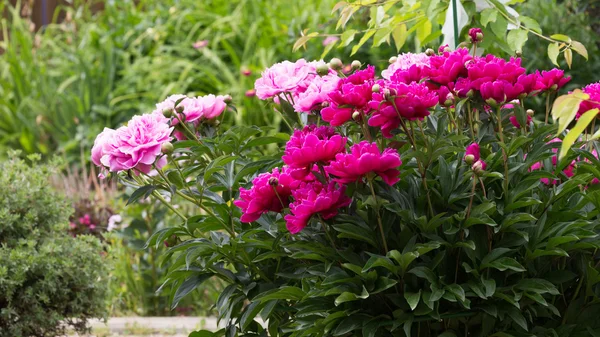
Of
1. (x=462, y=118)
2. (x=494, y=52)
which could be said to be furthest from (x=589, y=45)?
(x=462, y=118)

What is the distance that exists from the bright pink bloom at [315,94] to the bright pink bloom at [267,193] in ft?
0.66

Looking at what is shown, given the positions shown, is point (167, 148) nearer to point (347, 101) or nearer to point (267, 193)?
point (267, 193)

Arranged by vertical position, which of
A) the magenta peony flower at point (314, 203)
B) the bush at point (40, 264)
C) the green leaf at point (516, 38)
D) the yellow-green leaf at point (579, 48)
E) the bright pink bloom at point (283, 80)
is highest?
the bright pink bloom at point (283, 80)

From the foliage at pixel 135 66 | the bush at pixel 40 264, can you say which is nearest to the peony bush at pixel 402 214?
the bush at pixel 40 264

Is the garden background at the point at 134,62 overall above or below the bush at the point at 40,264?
below

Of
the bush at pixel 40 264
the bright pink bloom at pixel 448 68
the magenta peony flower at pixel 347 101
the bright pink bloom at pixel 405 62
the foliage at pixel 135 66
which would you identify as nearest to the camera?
the magenta peony flower at pixel 347 101

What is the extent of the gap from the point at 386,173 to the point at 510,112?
1.84ft

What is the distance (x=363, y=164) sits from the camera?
1.60 meters

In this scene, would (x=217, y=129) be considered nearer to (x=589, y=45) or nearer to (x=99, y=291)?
(x=99, y=291)

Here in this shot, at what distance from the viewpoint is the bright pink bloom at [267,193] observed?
1.79 m

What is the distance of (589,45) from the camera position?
17.0 ft

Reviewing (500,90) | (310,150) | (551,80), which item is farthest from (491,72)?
(310,150)

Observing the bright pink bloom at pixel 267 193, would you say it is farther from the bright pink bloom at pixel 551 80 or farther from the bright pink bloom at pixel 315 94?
the bright pink bloom at pixel 551 80

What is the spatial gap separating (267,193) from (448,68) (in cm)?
50
